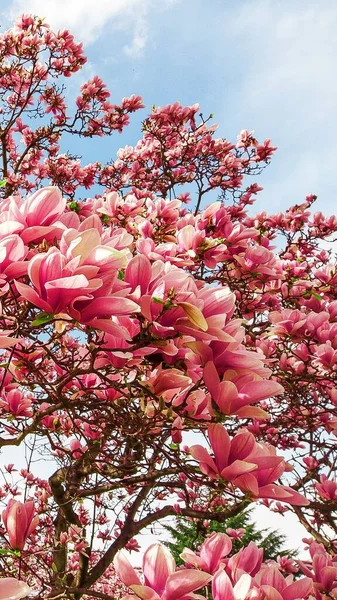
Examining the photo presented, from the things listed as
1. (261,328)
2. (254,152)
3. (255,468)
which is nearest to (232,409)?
(255,468)

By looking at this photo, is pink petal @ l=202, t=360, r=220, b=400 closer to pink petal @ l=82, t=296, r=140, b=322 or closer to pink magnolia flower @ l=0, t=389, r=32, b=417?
pink petal @ l=82, t=296, r=140, b=322

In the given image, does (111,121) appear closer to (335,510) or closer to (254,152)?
(254,152)

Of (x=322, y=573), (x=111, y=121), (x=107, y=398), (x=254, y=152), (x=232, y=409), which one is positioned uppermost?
(x=111, y=121)

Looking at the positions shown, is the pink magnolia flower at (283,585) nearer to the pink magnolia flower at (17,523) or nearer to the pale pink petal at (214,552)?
the pale pink petal at (214,552)

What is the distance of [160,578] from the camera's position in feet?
3.62

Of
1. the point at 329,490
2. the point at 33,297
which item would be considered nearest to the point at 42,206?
the point at 33,297

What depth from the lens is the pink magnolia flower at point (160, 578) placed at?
1.06 m

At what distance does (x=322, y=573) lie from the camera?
1.79 m

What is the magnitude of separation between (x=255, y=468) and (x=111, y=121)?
16.7 feet

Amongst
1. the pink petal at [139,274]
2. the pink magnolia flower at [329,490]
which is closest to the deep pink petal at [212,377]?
the pink petal at [139,274]

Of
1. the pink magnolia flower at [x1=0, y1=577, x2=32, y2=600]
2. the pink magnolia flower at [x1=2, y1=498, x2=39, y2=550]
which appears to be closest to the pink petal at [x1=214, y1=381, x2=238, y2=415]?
the pink magnolia flower at [x1=0, y1=577, x2=32, y2=600]

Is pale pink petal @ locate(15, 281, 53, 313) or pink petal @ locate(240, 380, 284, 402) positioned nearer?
pale pink petal @ locate(15, 281, 53, 313)

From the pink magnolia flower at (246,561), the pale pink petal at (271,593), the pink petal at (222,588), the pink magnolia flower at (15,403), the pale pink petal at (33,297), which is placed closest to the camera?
the pale pink petal at (33,297)

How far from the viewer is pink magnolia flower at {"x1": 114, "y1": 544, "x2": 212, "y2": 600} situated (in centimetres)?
106
